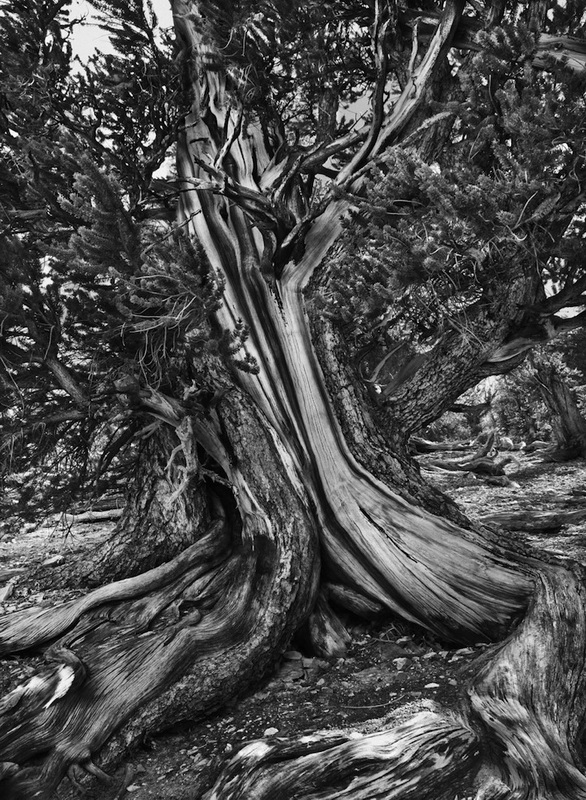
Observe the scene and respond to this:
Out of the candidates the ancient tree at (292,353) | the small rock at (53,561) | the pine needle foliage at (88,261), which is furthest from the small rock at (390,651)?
the small rock at (53,561)

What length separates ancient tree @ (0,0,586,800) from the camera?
3301 millimetres

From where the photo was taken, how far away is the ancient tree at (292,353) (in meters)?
3.30

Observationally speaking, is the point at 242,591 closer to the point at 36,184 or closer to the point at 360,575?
the point at 360,575

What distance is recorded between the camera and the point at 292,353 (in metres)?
5.04

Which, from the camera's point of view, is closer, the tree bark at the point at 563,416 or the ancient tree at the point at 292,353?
the ancient tree at the point at 292,353

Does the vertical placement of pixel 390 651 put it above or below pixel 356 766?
above

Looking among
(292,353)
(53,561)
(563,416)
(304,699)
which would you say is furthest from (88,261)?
(563,416)

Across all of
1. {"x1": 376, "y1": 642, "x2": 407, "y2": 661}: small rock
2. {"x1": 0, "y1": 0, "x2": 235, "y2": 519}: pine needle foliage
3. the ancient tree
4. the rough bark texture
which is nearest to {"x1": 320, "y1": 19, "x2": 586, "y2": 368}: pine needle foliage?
the ancient tree

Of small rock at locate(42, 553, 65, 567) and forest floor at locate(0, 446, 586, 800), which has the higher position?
small rock at locate(42, 553, 65, 567)

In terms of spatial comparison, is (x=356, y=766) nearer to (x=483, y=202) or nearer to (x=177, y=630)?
(x=177, y=630)

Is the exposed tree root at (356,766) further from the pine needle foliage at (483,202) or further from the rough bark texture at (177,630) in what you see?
the pine needle foliage at (483,202)

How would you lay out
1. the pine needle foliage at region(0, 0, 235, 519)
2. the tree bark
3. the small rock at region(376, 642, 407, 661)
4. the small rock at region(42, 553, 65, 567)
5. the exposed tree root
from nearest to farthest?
1. the exposed tree root
2. the pine needle foliage at region(0, 0, 235, 519)
3. the small rock at region(376, 642, 407, 661)
4. the small rock at region(42, 553, 65, 567)
5. the tree bark

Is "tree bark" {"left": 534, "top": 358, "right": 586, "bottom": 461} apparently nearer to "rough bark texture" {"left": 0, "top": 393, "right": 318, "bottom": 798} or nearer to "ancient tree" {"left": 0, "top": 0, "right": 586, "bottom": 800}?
"ancient tree" {"left": 0, "top": 0, "right": 586, "bottom": 800}

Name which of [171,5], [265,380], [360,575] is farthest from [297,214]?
[360,575]
